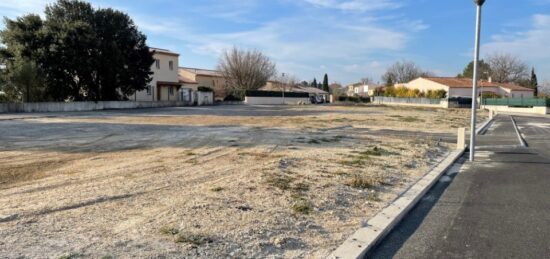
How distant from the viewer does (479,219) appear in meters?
6.12

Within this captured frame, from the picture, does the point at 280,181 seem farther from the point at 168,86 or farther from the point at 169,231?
the point at 168,86

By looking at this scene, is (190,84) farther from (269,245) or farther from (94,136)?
(269,245)

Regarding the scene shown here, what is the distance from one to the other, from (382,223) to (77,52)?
3664cm

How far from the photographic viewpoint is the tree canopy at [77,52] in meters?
35.0

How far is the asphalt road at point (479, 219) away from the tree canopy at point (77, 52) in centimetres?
3334

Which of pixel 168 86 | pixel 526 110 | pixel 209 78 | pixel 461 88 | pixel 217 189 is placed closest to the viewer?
pixel 217 189

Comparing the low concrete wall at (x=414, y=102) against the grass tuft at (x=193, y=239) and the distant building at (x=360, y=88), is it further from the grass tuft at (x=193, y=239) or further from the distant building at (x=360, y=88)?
the grass tuft at (x=193, y=239)

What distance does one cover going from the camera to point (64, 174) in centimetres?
823

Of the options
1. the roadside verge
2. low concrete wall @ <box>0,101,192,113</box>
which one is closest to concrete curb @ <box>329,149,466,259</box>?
the roadside verge

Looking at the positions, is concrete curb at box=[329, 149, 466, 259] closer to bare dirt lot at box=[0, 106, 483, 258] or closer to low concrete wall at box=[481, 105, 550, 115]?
bare dirt lot at box=[0, 106, 483, 258]

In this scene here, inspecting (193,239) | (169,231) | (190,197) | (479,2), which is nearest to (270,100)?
(479,2)

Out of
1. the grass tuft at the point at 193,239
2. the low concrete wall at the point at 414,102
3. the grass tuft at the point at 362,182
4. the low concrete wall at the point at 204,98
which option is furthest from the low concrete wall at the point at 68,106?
the low concrete wall at the point at 414,102

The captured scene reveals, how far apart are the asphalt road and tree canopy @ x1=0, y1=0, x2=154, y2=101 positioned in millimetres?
33339

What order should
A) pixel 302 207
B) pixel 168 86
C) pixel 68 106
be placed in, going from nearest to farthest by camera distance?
pixel 302 207 < pixel 68 106 < pixel 168 86
